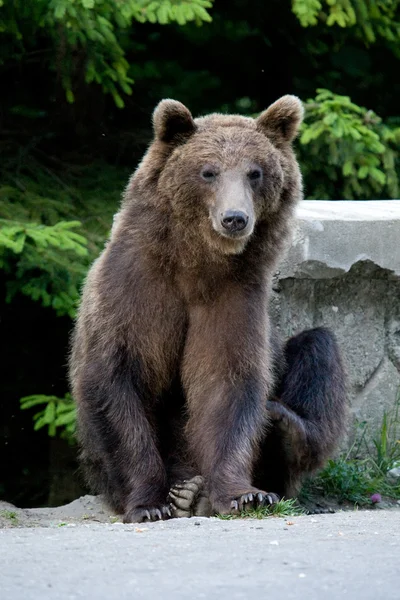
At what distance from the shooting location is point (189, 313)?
5.83 m

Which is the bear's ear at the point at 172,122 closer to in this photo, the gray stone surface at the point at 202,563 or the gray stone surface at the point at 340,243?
the gray stone surface at the point at 340,243

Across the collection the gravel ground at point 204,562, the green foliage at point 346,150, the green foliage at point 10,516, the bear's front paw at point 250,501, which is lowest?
the green foliage at point 10,516

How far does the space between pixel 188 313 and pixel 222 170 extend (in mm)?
747

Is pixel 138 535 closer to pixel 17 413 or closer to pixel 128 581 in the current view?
pixel 128 581

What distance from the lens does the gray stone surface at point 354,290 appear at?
6828mm

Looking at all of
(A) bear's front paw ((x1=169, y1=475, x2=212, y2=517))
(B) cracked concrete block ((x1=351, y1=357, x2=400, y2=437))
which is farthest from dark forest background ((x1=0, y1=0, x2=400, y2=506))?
(A) bear's front paw ((x1=169, y1=475, x2=212, y2=517))

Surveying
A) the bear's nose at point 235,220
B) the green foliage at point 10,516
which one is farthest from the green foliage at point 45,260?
the bear's nose at point 235,220

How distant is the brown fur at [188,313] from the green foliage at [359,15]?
2.10 meters

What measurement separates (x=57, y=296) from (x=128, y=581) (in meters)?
4.36

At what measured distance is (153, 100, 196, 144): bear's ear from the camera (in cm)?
573

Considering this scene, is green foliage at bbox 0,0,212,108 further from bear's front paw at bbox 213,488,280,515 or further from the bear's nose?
bear's front paw at bbox 213,488,280,515

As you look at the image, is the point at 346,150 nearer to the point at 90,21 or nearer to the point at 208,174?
the point at 90,21

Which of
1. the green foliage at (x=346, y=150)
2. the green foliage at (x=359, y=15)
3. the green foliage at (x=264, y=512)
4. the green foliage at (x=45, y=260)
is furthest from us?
the green foliage at (x=346, y=150)

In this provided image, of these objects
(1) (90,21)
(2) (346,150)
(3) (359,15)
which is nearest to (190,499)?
(1) (90,21)
